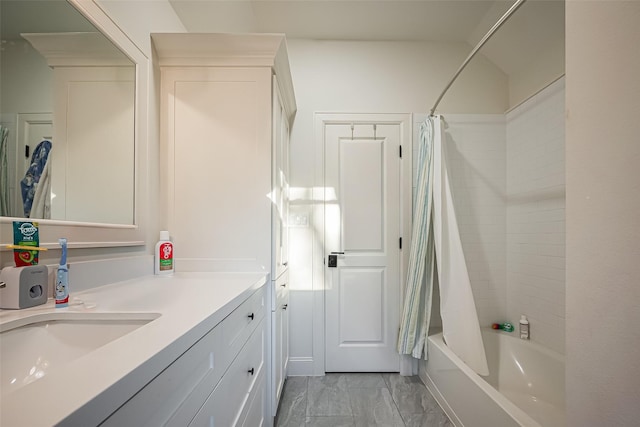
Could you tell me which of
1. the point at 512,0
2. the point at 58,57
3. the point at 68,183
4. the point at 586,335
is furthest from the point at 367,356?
the point at 512,0

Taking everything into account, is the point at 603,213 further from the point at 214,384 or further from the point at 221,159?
the point at 221,159

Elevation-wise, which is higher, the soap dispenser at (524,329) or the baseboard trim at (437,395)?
the soap dispenser at (524,329)

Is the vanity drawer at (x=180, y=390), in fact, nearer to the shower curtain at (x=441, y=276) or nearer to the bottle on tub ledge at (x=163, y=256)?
the bottle on tub ledge at (x=163, y=256)

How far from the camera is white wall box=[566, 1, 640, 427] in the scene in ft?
1.94

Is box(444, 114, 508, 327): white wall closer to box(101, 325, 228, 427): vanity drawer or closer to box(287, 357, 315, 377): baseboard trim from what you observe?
box(287, 357, 315, 377): baseboard trim

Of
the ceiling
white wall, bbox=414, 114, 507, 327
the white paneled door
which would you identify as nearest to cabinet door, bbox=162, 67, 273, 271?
the ceiling

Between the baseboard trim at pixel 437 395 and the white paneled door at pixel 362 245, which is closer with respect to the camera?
the baseboard trim at pixel 437 395

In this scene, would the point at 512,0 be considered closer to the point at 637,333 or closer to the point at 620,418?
the point at 637,333

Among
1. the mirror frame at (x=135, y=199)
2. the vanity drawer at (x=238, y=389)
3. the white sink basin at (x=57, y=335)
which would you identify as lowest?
the vanity drawer at (x=238, y=389)

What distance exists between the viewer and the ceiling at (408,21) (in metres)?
1.76

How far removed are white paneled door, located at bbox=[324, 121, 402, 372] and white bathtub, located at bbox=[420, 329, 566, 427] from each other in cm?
40

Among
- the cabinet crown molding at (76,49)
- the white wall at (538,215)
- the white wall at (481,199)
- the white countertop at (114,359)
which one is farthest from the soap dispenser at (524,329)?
the cabinet crown molding at (76,49)

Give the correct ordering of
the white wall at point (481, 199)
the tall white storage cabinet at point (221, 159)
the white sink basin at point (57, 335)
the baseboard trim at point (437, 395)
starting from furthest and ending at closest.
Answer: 1. the white wall at point (481, 199)
2. the baseboard trim at point (437, 395)
3. the tall white storage cabinet at point (221, 159)
4. the white sink basin at point (57, 335)

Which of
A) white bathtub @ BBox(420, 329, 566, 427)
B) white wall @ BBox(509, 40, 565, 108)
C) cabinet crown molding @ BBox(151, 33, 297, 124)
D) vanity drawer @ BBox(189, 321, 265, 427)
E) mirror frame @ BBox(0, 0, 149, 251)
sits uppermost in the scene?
white wall @ BBox(509, 40, 565, 108)
